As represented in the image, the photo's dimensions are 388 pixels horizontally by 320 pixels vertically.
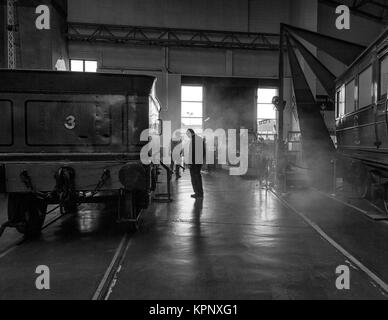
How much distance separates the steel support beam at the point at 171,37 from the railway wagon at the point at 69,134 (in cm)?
1756

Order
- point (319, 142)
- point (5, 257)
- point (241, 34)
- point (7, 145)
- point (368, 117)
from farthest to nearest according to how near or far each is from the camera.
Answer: point (241, 34), point (319, 142), point (368, 117), point (7, 145), point (5, 257)

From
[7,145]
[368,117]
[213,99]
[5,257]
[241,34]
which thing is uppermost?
[241,34]

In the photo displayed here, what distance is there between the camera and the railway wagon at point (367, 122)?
21.3 ft

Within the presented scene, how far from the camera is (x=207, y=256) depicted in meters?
4.54

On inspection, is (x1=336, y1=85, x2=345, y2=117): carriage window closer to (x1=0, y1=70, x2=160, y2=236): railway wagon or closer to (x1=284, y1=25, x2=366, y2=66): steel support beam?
(x1=284, y1=25, x2=366, y2=66): steel support beam

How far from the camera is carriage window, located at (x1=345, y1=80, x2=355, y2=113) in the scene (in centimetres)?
886

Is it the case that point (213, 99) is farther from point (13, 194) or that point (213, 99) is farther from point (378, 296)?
point (378, 296)

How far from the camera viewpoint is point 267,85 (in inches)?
960

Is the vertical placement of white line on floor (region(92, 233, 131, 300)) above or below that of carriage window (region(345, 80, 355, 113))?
below

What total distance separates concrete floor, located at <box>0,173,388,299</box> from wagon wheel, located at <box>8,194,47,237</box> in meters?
0.26

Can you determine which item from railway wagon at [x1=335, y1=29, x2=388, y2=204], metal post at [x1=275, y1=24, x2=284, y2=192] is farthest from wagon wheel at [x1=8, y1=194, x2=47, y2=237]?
metal post at [x1=275, y1=24, x2=284, y2=192]

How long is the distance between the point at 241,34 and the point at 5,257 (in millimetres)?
21474

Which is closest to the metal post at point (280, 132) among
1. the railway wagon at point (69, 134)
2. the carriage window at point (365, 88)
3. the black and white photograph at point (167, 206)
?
the black and white photograph at point (167, 206)

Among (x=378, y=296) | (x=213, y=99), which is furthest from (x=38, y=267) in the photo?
(x=213, y=99)
